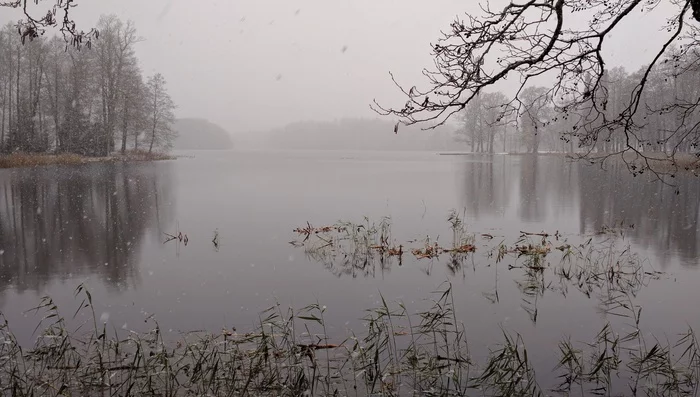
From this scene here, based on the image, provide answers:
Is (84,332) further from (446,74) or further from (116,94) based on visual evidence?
(116,94)

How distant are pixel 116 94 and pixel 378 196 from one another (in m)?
38.8

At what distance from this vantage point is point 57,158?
41031 millimetres

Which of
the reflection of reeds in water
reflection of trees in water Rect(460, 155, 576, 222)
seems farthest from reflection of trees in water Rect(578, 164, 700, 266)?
the reflection of reeds in water

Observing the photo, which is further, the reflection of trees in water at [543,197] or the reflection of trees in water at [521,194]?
the reflection of trees in water at [521,194]

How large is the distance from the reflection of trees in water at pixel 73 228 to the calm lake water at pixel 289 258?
2.4 inches

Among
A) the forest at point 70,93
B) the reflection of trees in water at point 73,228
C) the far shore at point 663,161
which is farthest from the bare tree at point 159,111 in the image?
the far shore at point 663,161

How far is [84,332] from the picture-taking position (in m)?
6.57

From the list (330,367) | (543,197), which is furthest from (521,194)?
(330,367)

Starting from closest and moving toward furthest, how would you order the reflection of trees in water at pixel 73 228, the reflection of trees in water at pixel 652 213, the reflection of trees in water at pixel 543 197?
the reflection of trees in water at pixel 73 228
the reflection of trees in water at pixel 652 213
the reflection of trees in water at pixel 543 197

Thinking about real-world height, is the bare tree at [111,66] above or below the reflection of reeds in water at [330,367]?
above

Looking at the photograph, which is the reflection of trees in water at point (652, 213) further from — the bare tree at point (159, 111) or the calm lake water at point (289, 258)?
the bare tree at point (159, 111)

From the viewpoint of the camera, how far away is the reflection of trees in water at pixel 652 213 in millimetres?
12328

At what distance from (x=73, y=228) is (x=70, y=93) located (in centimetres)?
3955

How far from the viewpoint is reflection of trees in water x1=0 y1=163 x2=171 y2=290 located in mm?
9695
